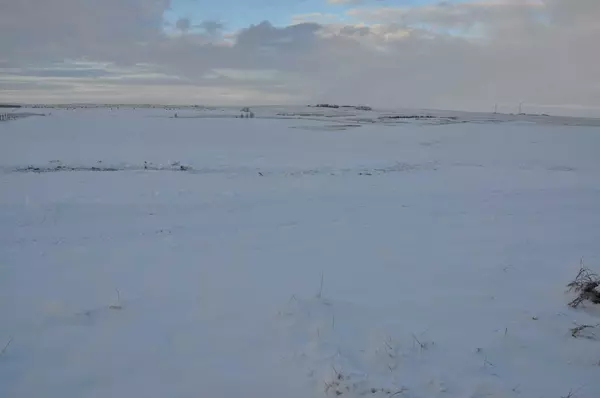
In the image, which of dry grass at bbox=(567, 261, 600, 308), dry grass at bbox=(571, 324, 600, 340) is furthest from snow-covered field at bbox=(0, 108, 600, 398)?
dry grass at bbox=(567, 261, 600, 308)

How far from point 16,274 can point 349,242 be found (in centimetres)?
545

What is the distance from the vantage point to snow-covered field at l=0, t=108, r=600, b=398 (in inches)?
180

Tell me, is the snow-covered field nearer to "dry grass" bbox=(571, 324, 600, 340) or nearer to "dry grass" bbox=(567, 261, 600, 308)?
"dry grass" bbox=(571, 324, 600, 340)

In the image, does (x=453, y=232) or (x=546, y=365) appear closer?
(x=546, y=365)

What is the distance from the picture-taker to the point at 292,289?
666 centimetres

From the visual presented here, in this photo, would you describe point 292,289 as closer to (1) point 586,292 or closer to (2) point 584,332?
(2) point 584,332

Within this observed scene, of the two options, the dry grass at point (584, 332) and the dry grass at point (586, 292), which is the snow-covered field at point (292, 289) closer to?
the dry grass at point (584, 332)

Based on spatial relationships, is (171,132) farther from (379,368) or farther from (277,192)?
(379,368)

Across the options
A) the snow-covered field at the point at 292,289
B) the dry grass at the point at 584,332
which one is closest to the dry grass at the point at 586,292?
the snow-covered field at the point at 292,289

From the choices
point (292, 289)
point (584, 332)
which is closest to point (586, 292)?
point (584, 332)

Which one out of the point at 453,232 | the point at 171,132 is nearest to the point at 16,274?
the point at 453,232

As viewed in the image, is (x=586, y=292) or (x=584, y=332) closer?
(x=584, y=332)

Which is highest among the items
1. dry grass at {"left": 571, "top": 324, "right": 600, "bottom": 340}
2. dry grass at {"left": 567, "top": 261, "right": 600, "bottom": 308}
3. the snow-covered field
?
dry grass at {"left": 567, "top": 261, "right": 600, "bottom": 308}

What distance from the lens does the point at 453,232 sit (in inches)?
394
